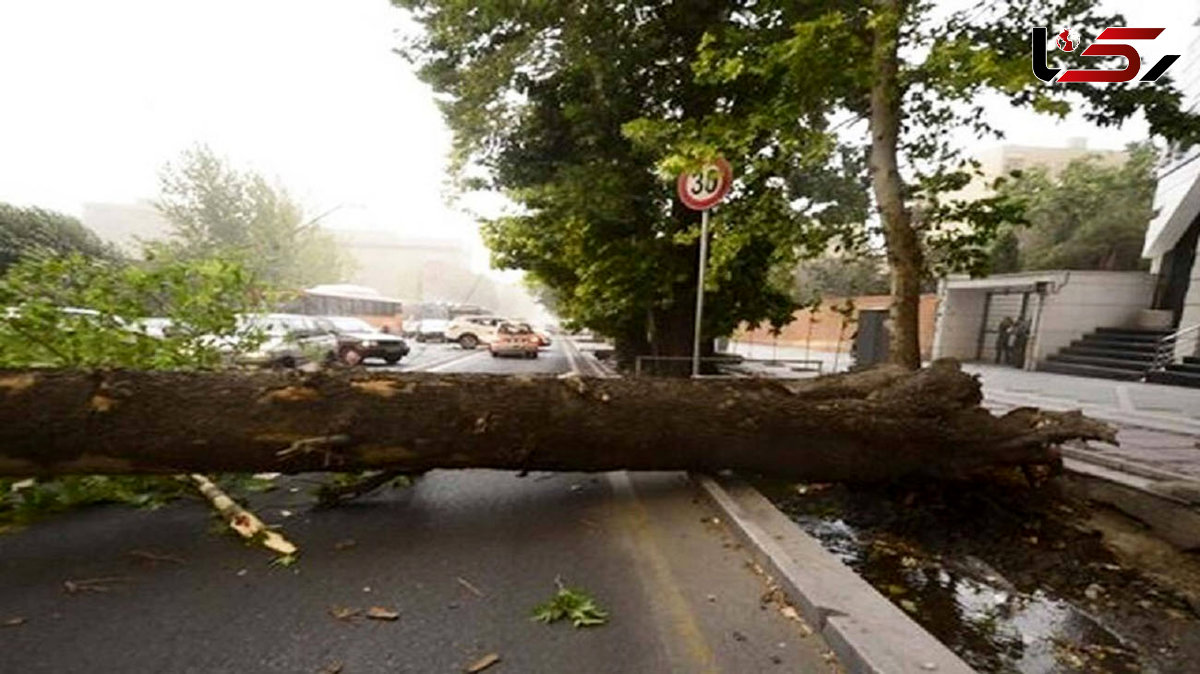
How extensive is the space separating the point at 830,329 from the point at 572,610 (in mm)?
31692

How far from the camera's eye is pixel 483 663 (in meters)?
2.55

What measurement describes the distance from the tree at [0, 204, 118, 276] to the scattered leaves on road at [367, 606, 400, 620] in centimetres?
2847

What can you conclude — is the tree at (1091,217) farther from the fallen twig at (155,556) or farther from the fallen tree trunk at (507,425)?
the fallen twig at (155,556)

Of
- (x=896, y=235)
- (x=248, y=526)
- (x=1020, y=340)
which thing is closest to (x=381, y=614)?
(x=248, y=526)

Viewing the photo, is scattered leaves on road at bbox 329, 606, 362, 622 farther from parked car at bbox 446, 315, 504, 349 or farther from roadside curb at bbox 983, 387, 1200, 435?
parked car at bbox 446, 315, 504, 349

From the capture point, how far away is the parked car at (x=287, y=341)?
6.02 meters

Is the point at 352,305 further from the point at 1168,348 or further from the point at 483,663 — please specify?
the point at 483,663

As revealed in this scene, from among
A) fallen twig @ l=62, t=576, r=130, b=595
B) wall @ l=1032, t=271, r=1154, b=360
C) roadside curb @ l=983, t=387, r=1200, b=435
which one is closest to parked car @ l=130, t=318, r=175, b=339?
fallen twig @ l=62, t=576, r=130, b=595

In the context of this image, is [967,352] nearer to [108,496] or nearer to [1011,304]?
[1011,304]

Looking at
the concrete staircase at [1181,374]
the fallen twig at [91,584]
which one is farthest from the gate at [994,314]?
the fallen twig at [91,584]

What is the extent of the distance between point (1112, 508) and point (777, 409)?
3.14m

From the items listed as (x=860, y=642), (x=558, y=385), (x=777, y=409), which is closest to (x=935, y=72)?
(x=777, y=409)

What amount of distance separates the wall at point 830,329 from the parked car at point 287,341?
12.0 meters

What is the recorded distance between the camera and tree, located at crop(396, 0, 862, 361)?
340 inches
